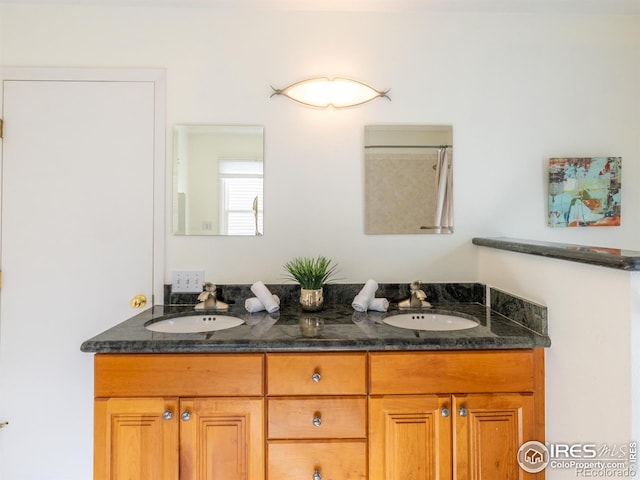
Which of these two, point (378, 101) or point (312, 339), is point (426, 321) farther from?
point (378, 101)

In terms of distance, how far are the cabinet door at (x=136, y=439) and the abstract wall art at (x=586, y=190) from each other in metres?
1.89

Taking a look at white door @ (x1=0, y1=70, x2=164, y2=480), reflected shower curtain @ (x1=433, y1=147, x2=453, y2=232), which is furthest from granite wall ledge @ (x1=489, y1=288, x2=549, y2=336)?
white door @ (x1=0, y1=70, x2=164, y2=480)

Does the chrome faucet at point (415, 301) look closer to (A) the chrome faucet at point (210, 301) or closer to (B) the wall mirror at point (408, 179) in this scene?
(B) the wall mirror at point (408, 179)

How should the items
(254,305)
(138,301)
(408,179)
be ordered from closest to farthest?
(254,305) → (138,301) → (408,179)

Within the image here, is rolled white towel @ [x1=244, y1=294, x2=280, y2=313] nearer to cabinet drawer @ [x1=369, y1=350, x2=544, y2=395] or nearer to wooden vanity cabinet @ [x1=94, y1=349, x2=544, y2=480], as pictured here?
wooden vanity cabinet @ [x1=94, y1=349, x2=544, y2=480]

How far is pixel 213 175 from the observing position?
163 cm

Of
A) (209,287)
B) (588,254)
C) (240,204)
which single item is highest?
(240,204)

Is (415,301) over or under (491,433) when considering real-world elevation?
over

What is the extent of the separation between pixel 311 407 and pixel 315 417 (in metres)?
0.03

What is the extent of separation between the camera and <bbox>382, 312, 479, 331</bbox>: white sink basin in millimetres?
1445

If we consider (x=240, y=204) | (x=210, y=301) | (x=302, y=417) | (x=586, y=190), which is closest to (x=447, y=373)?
(x=302, y=417)

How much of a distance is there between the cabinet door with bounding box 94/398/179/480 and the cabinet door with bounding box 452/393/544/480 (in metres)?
0.92

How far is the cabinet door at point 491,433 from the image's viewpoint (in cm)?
111

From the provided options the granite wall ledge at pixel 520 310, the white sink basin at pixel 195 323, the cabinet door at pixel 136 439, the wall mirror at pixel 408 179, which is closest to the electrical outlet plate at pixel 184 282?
the white sink basin at pixel 195 323
